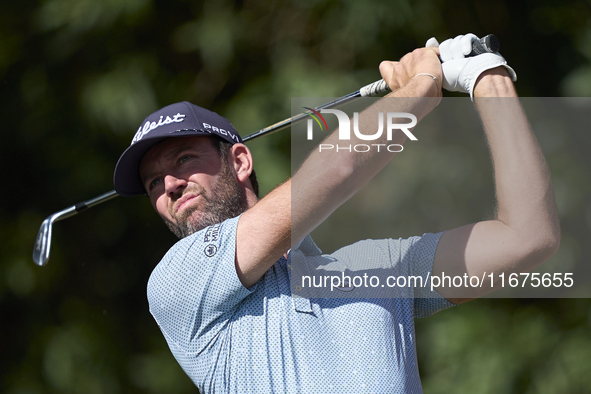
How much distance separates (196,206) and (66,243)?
1.59 m

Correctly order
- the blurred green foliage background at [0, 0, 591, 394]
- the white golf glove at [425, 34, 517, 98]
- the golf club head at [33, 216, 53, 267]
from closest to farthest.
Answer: the white golf glove at [425, 34, 517, 98] < the golf club head at [33, 216, 53, 267] < the blurred green foliage background at [0, 0, 591, 394]

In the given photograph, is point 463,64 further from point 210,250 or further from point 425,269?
point 210,250

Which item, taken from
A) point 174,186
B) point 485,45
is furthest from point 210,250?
point 485,45

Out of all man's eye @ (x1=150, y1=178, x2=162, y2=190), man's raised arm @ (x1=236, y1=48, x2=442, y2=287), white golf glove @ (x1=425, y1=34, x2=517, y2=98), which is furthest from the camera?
man's eye @ (x1=150, y1=178, x2=162, y2=190)

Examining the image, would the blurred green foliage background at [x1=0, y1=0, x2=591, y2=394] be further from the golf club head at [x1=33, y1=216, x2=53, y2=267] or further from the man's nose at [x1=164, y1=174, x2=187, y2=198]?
the man's nose at [x1=164, y1=174, x2=187, y2=198]

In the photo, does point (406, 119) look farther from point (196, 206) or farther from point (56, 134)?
point (56, 134)

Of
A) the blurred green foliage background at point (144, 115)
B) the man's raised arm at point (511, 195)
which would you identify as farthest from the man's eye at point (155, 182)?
the blurred green foliage background at point (144, 115)

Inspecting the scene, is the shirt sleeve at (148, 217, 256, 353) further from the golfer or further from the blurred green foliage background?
the blurred green foliage background

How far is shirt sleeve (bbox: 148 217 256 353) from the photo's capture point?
0.87m

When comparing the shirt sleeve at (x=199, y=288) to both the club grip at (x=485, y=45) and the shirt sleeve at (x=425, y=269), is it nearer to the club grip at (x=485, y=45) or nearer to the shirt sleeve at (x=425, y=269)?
the shirt sleeve at (x=425, y=269)

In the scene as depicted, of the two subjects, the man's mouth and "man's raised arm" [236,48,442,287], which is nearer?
"man's raised arm" [236,48,442,287]
